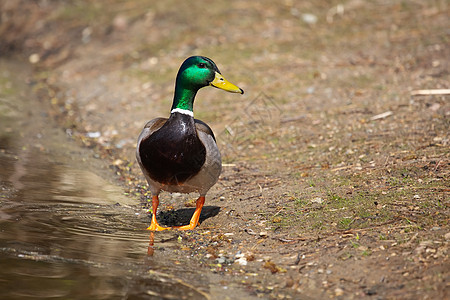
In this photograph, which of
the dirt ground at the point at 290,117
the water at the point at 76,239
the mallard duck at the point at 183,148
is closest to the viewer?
the water at the point at 76,239

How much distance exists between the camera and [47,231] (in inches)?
182

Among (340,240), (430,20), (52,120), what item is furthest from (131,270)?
(430,20)

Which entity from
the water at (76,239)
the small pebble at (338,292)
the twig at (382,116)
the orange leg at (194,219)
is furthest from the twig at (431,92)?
the small pebble at (338,292)

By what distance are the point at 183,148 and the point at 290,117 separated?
140 inches

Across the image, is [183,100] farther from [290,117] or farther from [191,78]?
[290,117]

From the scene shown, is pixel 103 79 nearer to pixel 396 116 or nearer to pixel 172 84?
pixel 172 84

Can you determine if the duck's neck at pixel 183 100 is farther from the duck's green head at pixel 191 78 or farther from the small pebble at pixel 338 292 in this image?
the small pebble at pixel 338 292

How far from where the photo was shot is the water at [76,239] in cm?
367

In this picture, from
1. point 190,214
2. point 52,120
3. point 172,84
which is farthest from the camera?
point 172,84

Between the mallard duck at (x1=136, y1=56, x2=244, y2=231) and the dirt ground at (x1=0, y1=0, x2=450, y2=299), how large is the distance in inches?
17.5

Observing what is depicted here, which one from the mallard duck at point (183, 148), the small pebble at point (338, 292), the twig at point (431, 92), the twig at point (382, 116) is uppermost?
the mallard duck at point (183, 148)

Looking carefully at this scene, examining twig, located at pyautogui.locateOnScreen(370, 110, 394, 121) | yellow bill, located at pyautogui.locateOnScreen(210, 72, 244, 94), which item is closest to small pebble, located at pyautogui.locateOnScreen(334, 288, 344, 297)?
yellow bill, located at pyautogui.locateOnScreen(210, 72, 244, 94)

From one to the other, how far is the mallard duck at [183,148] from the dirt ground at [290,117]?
1.45 feet

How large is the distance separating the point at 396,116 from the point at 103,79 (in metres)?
5.64
